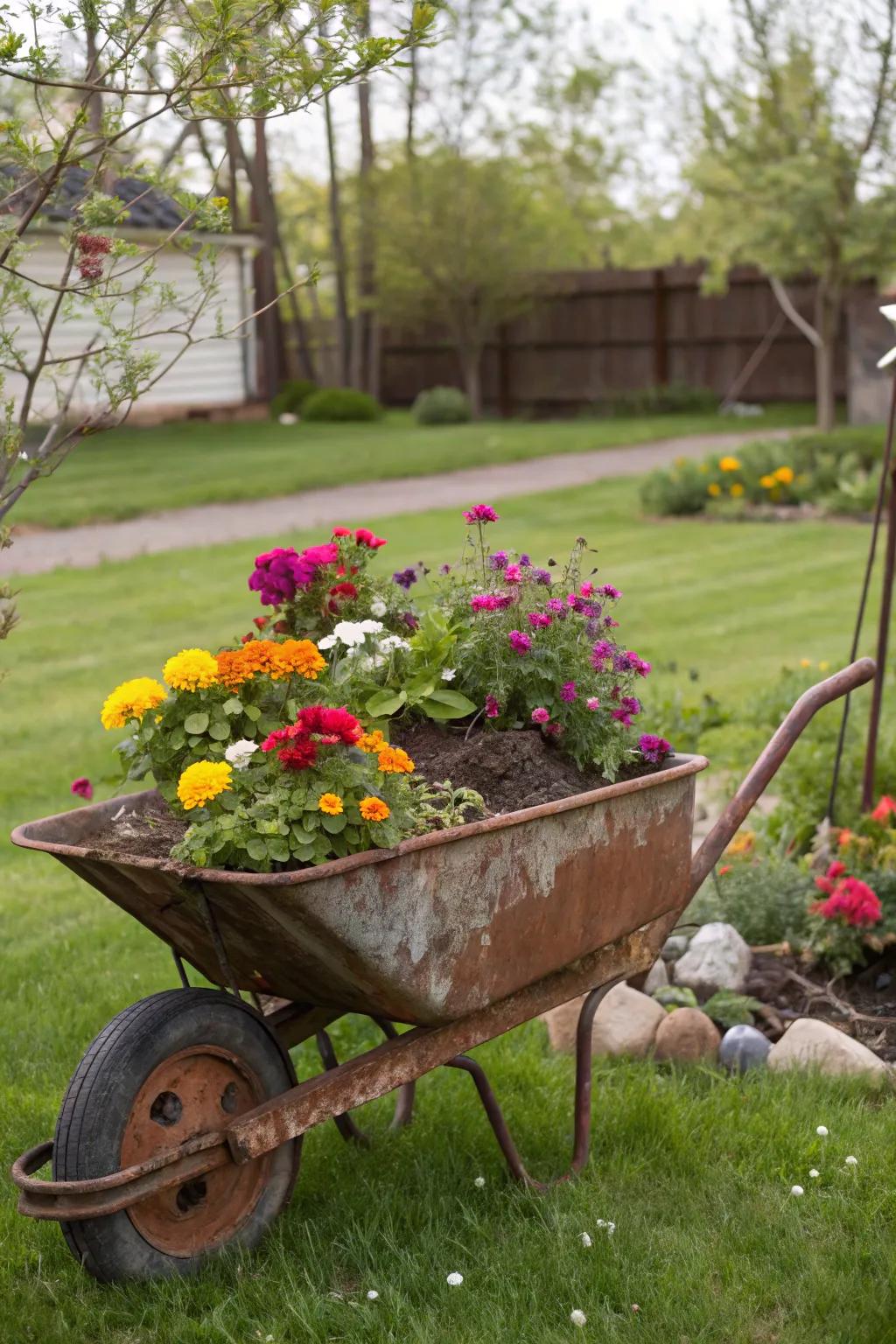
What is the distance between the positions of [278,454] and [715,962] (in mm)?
11996

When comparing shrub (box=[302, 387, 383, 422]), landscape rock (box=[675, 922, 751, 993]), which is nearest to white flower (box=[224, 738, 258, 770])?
landscape rock (box=[675, 922, 751, 993])

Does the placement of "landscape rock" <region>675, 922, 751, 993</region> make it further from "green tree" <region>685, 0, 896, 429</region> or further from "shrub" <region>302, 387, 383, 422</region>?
"shrub" <region>302, 387, 383, 422</region>

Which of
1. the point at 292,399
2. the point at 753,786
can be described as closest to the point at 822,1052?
the point at 753,786

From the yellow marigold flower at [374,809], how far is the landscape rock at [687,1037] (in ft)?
4.67

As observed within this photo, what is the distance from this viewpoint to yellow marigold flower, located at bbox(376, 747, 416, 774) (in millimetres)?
2307

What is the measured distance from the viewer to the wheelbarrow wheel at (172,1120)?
2.21 metres

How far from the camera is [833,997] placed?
364 centimetres

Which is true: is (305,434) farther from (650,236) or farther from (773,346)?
(650,236)

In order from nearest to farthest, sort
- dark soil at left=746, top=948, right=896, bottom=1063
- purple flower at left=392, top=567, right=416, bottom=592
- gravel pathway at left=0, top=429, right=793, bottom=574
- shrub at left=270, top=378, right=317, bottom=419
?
purple flower at left=392, top=567, right=416, bottom=592
dark soil at left=746, top=948, right=896, bottom=1063
gravel pathway at left=0, top=429, right=793, bottom=574
shrub at left=270, top=378, right=317, bottom=419

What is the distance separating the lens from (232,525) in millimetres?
11250

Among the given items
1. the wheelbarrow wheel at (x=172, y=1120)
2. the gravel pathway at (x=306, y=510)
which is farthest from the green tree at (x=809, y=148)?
the wheelbarrow wheel at (x=172, y=1120)

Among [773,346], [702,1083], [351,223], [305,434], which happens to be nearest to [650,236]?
[351,223]

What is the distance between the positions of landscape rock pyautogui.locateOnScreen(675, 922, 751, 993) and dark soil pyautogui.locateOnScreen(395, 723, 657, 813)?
1.09 m

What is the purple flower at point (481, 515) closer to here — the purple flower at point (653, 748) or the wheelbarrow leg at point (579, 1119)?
the purple flower at point (653, 748)
